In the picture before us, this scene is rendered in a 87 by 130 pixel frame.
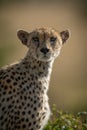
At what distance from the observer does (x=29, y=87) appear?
873cm

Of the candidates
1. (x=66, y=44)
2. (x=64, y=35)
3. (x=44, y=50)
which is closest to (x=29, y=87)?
(x=44, y=50)

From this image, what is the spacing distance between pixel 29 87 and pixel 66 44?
7.27m

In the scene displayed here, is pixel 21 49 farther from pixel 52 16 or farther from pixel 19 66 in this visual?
pixel 19 66

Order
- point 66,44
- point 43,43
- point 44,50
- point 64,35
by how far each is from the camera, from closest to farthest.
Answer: point 44,50 < point 43,43 < point 64,35 < point 66,44

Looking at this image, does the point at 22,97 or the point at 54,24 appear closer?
the point at 22,97

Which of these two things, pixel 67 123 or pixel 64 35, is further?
pixel 64 35

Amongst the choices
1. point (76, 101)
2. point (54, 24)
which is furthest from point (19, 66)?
point (54, 24)

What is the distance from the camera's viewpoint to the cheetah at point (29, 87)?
28.3ft

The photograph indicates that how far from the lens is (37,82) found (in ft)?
28.8

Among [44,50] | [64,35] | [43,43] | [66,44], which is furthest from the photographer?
[66,44]

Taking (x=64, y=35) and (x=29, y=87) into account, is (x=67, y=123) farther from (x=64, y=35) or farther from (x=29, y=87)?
(x=64, y=35)

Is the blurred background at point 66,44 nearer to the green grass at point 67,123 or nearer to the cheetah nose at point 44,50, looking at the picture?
the green grass at point 67,123

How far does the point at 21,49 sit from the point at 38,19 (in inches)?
51.3

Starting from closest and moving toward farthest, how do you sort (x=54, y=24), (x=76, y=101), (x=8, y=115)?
(x=8, y=115)
(x=76, y=101)
(x=54, y=24)
